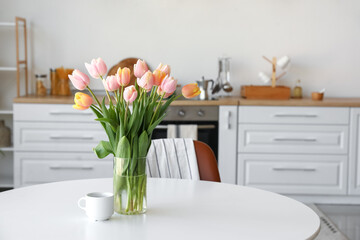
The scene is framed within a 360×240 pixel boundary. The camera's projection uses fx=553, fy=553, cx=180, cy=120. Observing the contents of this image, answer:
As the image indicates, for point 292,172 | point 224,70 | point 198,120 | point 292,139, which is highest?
point 224,70

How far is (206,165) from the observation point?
243 centimetres

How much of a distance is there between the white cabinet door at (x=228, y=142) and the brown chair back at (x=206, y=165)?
165 cm

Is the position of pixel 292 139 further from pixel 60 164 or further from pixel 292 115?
pixel 60 164

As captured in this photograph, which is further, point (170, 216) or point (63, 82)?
point (63, 82)

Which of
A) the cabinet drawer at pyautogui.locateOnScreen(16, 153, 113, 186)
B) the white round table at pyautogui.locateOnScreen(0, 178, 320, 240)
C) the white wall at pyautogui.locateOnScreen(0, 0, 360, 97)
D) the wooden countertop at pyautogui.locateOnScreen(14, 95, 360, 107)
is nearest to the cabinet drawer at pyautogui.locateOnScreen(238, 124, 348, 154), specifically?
the wooden countertop at pyautogui.locateOnScreen(14, 95, 360, 107)

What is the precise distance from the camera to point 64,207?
1.74 m

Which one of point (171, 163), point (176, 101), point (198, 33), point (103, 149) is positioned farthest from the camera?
point (198, 33)

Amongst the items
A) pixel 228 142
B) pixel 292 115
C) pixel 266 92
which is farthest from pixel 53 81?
pixel 292 115

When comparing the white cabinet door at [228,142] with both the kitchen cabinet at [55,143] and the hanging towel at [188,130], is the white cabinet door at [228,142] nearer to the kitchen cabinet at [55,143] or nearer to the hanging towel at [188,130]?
the hanging towel at [188,130]

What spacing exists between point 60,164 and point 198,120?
1.08 m

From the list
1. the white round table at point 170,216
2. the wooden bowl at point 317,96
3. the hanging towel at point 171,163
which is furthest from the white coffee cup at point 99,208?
the wooden bowl at point 317,96

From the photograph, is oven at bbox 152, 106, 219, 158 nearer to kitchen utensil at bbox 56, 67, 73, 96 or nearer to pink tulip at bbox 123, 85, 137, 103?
kitchen utensil at bbox 56, 67, 73, 96

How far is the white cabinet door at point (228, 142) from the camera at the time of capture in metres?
4.07

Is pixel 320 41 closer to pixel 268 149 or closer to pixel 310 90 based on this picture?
pixel 310 90
